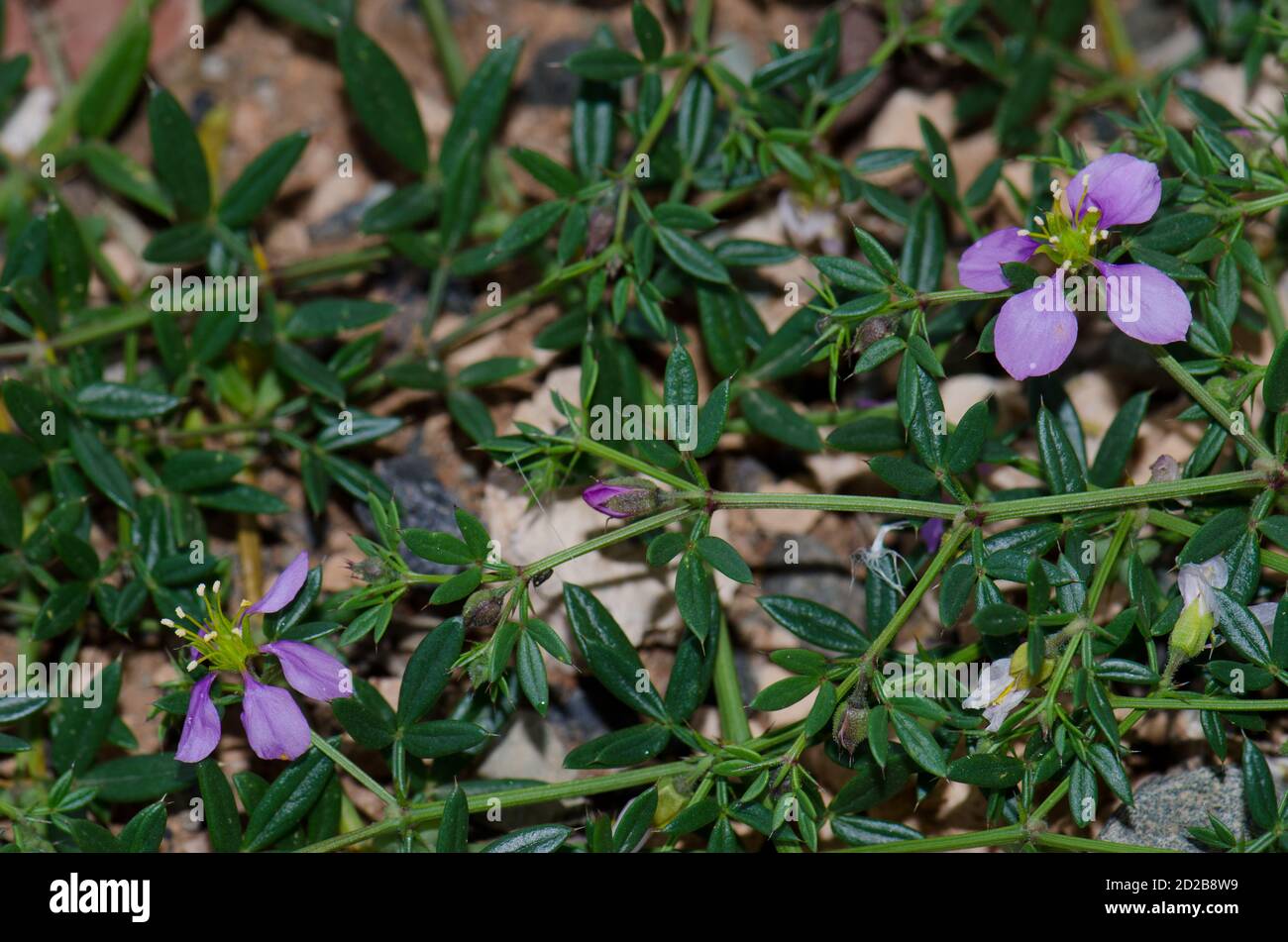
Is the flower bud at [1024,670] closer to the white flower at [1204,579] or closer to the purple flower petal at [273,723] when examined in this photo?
the white flower at [1204,579]

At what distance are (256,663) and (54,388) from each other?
0.93 meters

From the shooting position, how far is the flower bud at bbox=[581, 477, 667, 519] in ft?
7.91

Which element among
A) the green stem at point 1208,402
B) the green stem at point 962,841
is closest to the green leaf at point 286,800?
the green stem at point 962,841

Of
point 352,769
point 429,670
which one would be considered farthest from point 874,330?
point 352,769

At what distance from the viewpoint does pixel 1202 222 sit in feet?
8.30

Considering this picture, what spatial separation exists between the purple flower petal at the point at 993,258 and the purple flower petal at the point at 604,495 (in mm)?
810

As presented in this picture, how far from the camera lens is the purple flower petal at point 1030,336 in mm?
2391

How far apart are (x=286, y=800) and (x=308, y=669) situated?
0.32 metres

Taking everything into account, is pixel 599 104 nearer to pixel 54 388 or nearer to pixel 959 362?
pixel 959 362

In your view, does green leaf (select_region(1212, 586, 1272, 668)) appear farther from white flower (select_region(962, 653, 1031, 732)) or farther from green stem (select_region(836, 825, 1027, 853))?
green stem (select_region(836, 825, 1027, 853))

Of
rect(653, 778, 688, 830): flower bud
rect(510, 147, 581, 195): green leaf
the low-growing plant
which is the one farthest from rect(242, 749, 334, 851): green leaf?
rect(510, 147, 581, 195): green leaf

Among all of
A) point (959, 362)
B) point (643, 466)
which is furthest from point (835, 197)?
point (643, 466)

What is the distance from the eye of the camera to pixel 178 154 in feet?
10.4

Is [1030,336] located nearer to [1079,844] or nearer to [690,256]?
[690,256]
